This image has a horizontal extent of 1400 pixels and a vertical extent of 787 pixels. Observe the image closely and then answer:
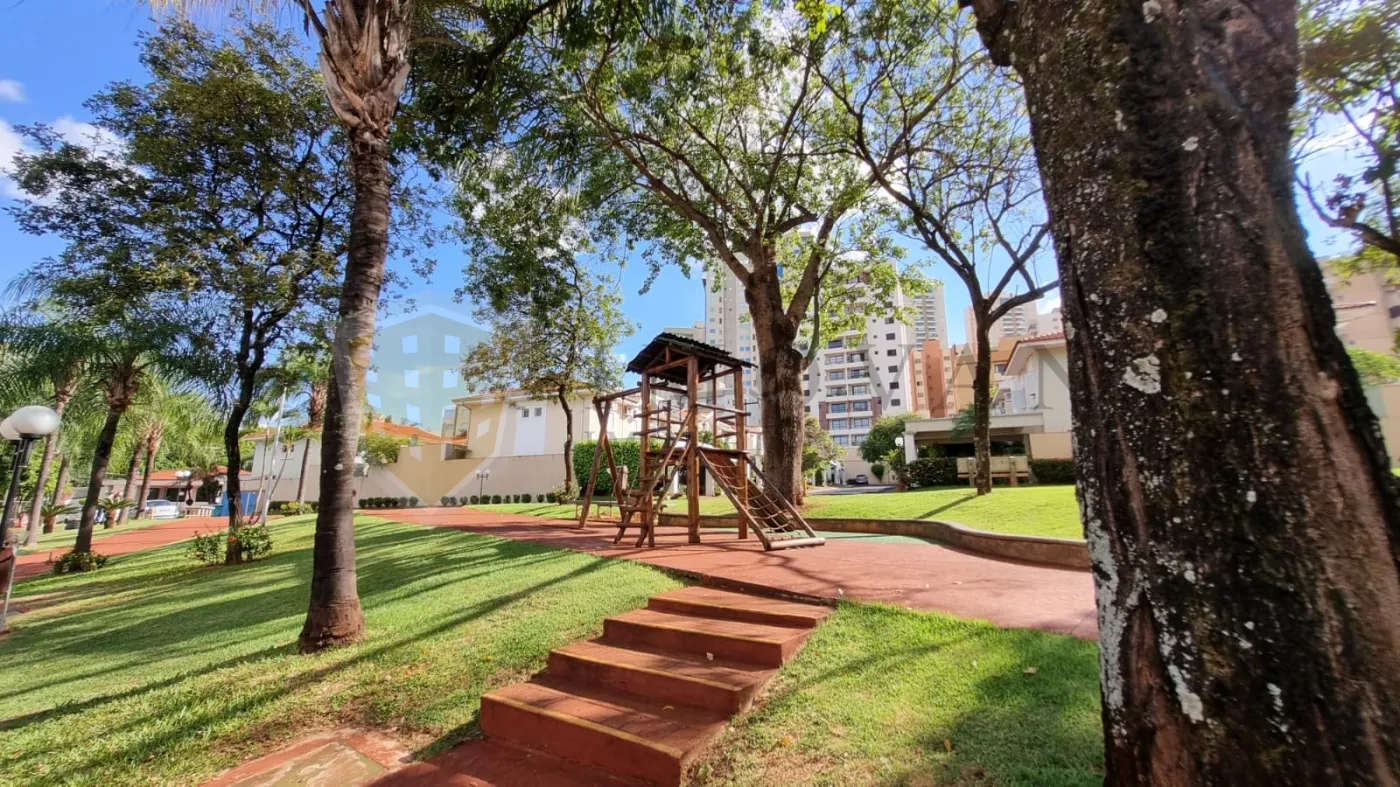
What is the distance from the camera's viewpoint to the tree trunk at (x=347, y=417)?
5422 mm

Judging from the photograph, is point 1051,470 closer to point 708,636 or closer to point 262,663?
point 708,636

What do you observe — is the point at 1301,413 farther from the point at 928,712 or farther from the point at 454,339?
the point at 454,339

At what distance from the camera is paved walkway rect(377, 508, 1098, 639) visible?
4512mm

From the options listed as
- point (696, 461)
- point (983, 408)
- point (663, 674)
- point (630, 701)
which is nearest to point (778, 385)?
point (696, 461)

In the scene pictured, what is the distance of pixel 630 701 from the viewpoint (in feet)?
12.5

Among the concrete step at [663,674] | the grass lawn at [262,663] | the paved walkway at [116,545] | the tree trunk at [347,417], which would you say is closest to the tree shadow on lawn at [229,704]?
the grass lawn at [262,663]

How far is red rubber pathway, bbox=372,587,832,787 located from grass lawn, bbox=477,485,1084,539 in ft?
18.4

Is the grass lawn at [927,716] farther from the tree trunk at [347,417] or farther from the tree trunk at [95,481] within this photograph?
the tree trunk at [95,481]

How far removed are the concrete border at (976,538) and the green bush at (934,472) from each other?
11562mm

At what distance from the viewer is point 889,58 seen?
36.0 feet

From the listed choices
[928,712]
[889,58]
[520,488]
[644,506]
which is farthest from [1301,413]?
[520,488]

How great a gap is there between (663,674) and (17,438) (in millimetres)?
10547

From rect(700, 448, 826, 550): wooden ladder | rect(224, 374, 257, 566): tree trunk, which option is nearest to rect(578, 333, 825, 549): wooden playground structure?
rect(700, 448, 826, 550): wooden ladder

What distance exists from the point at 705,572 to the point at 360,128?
18.8 ft
